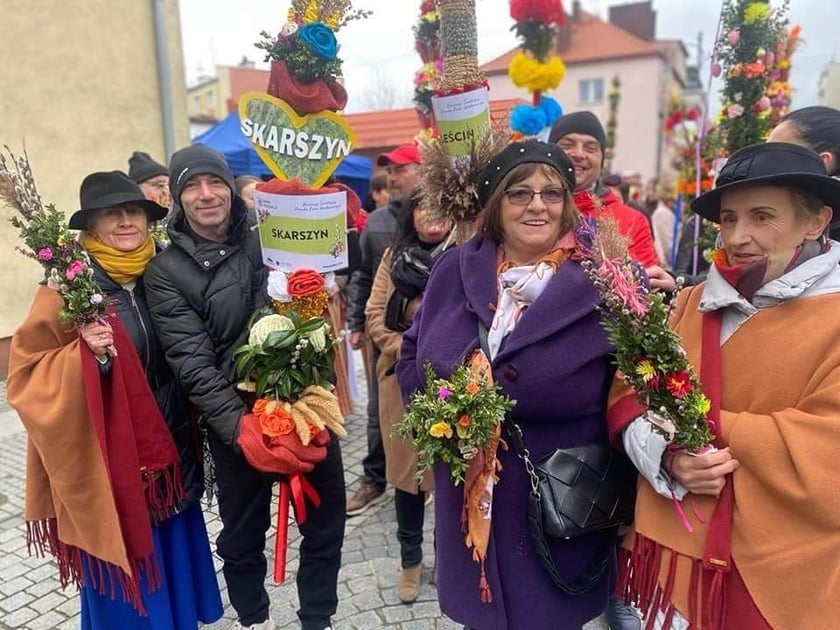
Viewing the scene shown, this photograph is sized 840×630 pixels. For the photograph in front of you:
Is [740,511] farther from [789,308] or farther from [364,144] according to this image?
[364,144]

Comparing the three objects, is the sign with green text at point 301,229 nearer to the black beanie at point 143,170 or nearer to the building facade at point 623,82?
the black beanie at point 143,170

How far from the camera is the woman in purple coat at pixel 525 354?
1.90 m

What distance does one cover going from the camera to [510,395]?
1.92 m

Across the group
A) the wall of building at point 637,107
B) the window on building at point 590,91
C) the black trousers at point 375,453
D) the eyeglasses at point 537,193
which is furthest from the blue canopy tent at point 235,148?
the window on building at point 590,91

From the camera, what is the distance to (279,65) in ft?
7.75

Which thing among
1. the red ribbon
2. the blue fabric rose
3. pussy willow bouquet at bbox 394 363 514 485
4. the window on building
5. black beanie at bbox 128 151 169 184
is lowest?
the red ribbon

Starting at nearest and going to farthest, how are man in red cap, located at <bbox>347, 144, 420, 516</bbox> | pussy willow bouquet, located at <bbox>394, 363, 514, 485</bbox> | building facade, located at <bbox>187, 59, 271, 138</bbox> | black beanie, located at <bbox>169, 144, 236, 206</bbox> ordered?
pussy willow bouquet, located at <bbox>394, 363, 514, 485</bbox>
black beanie, located at <bbox>169, 144, 236, 206</bbox>
man in red cap, located at <bbox>347, 144, 420, 516</bbox>
building facade, located at <bbox>187, 59, 271, 138</bbox>

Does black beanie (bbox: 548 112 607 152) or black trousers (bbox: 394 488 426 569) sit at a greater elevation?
black beanie (bbox: 548 112 607 152)

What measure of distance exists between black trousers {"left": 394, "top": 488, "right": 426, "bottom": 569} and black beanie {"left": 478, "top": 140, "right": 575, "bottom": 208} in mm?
1822

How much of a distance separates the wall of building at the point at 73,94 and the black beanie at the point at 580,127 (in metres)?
6.31

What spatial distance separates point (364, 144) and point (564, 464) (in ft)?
55.0

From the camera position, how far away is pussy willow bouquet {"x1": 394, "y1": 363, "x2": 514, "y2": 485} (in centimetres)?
182

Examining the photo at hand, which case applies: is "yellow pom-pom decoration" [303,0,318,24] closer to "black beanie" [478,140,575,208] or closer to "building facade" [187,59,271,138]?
"black beanie" [478,140,575,208]

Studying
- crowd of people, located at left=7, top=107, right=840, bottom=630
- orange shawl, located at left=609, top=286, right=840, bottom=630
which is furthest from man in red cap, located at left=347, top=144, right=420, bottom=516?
orange shawl, located at left=609, top=286, right=840, bottom=630
